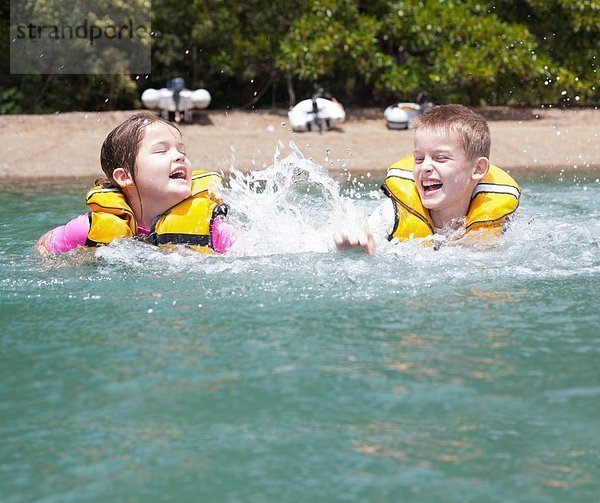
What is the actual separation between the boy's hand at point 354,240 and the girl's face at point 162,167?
96cm

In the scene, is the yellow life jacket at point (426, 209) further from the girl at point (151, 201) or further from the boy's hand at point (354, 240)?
the girl at point (151, 201)

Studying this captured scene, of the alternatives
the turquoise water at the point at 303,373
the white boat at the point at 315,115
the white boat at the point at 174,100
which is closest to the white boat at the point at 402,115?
the white boat at the point at 315,115

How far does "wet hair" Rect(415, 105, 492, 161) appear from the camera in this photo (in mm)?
5172

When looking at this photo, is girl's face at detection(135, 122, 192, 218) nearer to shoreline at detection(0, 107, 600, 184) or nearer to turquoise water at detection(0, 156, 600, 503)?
turquoise water at detection(0, 156, 600, 503)

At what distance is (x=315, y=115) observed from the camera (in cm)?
1109

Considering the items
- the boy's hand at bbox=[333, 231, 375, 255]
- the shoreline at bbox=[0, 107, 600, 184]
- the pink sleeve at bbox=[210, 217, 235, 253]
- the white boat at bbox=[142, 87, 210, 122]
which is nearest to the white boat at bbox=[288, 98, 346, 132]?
the shoreline at bbox=[0, 107, 600, 184]

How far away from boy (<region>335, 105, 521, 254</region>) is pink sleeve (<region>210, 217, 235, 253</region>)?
0.73 m

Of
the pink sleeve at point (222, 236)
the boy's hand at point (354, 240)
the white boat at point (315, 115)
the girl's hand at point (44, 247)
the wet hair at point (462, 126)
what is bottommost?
the girl's hand at point (44, 247)

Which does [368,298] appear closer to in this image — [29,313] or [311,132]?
[29,313]

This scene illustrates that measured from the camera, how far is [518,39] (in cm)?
1180

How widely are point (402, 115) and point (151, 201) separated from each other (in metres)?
6.56

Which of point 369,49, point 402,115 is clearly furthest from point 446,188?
point 369,49

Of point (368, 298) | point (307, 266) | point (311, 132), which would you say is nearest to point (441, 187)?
point (307, 266)

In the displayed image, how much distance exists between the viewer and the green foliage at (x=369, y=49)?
38.5 feet
